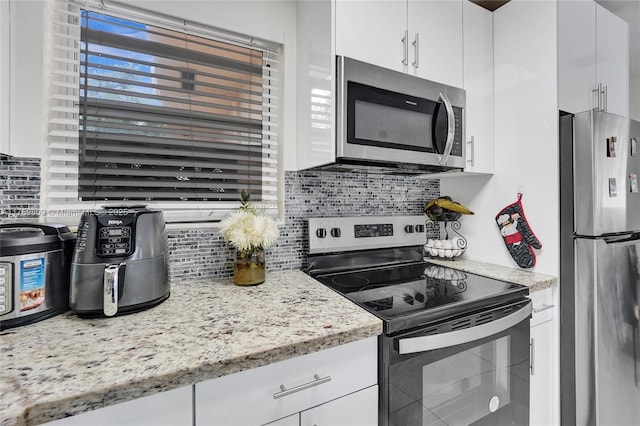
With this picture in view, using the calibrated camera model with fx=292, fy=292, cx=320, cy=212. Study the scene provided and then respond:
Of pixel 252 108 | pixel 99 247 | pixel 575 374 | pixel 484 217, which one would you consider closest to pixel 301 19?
pixel 252 108

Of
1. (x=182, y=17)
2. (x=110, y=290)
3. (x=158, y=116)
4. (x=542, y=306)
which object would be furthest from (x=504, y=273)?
(x=182, y=17)

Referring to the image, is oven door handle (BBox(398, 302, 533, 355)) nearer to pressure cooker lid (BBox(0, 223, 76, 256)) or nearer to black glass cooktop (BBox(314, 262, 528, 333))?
black glass cooktop (BBox(314, 262, 528, 333))

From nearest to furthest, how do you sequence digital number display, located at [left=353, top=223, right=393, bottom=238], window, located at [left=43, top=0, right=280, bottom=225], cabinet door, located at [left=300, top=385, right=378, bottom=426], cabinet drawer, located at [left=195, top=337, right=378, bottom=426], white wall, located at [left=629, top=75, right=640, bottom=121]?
cabinet drawer, located at [left=195, top=337, right=378, bottom=426], cabinet door, located at [left=300, top=385, right=378, bottom=426], window, located at [left=43, top=0, right=280, bottom=225], digital number display, located at [left=353, top=223, right=393, bottom=238], white wall, located at [left=629, top=75, right=640, bottom=121]

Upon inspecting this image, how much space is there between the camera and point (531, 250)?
1433 millimetres

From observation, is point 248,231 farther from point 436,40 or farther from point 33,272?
point 436,40

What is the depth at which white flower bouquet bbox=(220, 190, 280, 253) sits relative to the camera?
1165 millimetres

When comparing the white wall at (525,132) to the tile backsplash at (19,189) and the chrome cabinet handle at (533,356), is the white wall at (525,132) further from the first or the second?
the tile backsplash at (19,189)

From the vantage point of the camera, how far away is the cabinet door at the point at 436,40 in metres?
1.33

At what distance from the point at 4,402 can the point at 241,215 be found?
31.4 inches

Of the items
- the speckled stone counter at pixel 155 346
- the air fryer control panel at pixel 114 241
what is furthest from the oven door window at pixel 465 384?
the air fryer control panel at pixel 114 241

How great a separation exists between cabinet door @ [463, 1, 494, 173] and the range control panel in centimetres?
45

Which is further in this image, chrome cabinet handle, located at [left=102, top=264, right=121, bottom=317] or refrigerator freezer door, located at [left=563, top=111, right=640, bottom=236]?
refrigerator freezer door, located at [left=563, top=111, right=640, bottom=236]

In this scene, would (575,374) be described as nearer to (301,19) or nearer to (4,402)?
(4,402)

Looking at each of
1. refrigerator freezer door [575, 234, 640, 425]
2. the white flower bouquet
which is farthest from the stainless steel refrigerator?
the white flower bouquet
